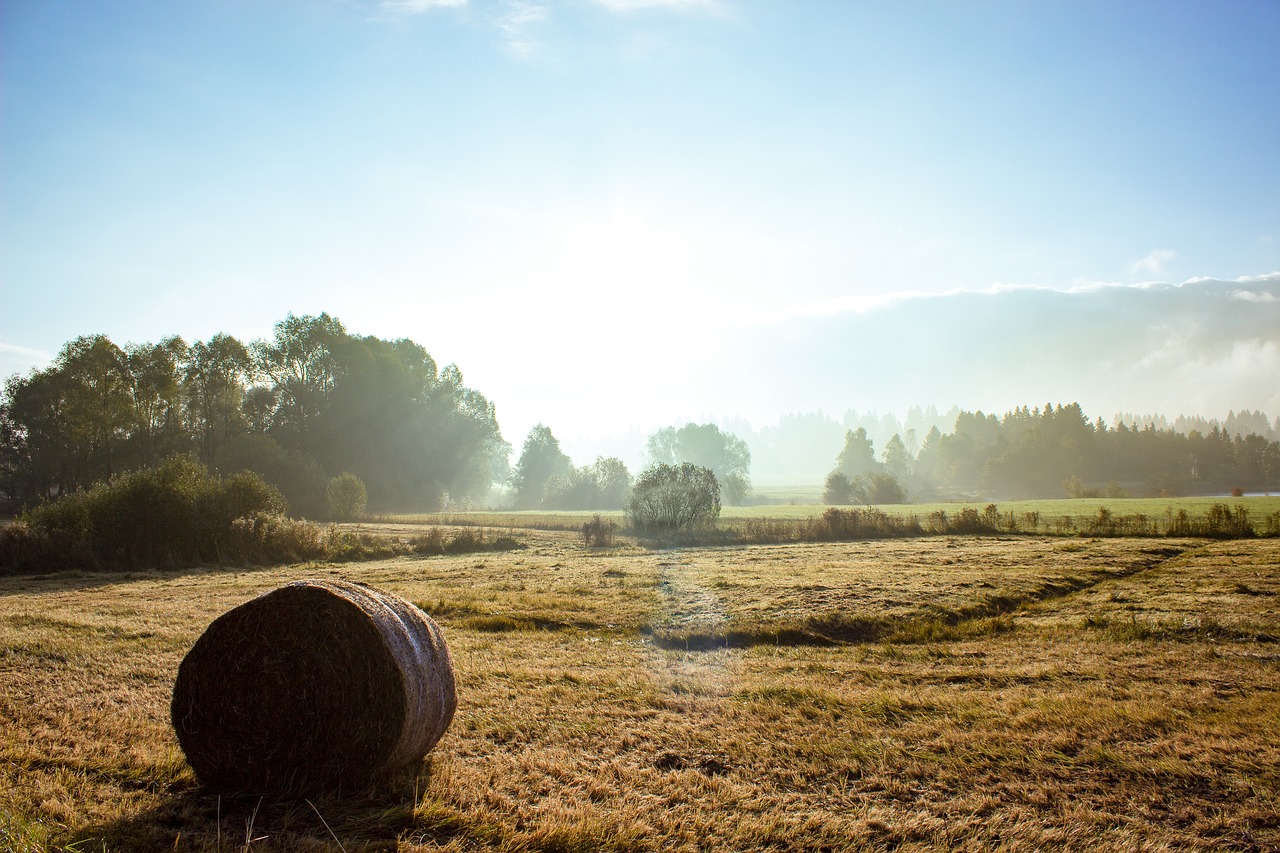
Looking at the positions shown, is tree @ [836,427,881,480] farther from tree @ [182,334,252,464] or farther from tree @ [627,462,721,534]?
tree @ [182,334,252,464]

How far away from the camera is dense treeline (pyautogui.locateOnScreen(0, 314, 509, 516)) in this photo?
168ft

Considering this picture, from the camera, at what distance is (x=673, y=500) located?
43750 millimetres

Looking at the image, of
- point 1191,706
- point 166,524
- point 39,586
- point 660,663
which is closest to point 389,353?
point 166,524

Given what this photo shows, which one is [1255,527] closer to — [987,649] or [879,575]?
[879,575]

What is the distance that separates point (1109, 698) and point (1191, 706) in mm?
818

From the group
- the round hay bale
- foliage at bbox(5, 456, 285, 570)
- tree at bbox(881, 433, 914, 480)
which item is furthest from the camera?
tree at bbox(881, 433, 914, 480)

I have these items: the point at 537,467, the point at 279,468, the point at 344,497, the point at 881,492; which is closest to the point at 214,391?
the point at 279,468

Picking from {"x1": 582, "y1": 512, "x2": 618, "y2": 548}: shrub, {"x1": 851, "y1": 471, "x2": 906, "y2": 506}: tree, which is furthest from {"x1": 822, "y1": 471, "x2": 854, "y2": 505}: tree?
{"x1": 582, "y1": 512, "x2": 618, "y2": 548}: shrub

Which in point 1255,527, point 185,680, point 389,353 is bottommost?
point 1255,527

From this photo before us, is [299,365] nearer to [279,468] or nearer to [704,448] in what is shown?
[279,468]

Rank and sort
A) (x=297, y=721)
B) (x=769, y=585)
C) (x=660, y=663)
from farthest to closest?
(x=769, y=585) → (x=660, y=663) → (x=297, y=721)

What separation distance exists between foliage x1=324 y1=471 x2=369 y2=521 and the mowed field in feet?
125

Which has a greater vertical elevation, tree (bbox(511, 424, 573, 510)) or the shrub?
tree (bbox(511, 424, 573, 510))

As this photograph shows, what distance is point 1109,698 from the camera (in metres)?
8.58
